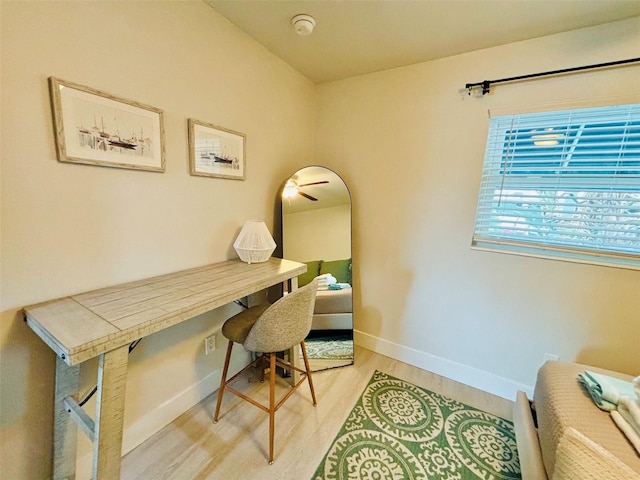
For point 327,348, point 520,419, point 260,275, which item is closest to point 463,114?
point 260,275

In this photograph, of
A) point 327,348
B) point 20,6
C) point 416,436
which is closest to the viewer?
point 20,6

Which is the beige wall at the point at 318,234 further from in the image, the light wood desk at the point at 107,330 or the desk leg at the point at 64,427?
the desk leg at the point at 64,427

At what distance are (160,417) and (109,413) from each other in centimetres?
83

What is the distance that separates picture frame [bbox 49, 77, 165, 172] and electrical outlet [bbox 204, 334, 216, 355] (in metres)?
1.07

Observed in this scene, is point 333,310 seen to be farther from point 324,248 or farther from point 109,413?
point 109,413

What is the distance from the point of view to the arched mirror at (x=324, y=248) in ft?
7.01

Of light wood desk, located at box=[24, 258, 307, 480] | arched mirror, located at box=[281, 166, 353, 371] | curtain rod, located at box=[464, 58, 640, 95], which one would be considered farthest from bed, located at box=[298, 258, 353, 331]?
curtain rod, located at box=[464, 58, 640, 95]

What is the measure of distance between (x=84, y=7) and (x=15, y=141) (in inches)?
23.4

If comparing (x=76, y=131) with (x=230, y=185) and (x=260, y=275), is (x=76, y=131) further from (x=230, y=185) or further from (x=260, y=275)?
(x=260, y=275)

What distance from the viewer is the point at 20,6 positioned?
3.05 ft

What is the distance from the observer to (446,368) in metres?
2.10

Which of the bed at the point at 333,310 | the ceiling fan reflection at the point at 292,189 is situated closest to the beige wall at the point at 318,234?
the ceiling fan reflection at the point at 292,189

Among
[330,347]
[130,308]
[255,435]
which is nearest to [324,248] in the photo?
[330,347]

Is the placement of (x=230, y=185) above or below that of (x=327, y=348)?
above
